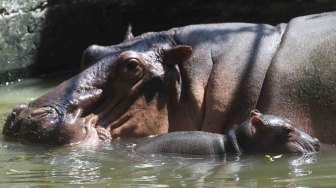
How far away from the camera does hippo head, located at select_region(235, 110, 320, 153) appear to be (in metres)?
5.01

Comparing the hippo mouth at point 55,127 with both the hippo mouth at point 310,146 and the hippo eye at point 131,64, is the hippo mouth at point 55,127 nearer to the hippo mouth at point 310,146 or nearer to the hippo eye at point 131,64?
the hippo eye at point 131,64

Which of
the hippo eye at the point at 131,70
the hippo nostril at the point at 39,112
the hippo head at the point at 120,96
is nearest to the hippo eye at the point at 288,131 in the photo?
the hippo head at the point at 120,96

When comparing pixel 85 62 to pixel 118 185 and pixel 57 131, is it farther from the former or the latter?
pixel 118 185

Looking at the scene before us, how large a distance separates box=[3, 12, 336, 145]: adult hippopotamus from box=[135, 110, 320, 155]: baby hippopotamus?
0.29m

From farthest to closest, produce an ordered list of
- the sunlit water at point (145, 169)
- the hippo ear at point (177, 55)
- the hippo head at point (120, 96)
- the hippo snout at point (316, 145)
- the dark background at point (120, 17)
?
the dark background at point (120, 17)
the hippo ear at point (177, 55)
the hippo head at point (120, 96)
the hippo snout at point (316, 145)
the sunlit water at point (145, 169)

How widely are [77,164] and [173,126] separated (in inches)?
46.1

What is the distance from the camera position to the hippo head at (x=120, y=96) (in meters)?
5.67

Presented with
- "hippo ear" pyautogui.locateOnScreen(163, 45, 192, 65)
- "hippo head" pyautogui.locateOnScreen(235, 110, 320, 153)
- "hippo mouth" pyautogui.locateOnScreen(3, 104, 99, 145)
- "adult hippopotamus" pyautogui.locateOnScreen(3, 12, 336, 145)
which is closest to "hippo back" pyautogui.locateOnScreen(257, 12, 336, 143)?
"adult hippopotamus" pyautogui.locateOnScreen(3, 12, 336, 145)

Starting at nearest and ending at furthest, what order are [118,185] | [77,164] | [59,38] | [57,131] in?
[118,185] < [77,164] < [57,131] < [59,38]

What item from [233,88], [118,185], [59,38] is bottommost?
[118,185]

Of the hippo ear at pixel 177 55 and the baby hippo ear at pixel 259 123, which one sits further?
the hippo ear at pixel 177 55

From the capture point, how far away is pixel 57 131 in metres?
5.48

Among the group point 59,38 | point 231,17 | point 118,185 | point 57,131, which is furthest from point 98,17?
point 118,185

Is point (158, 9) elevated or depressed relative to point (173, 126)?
elevated
